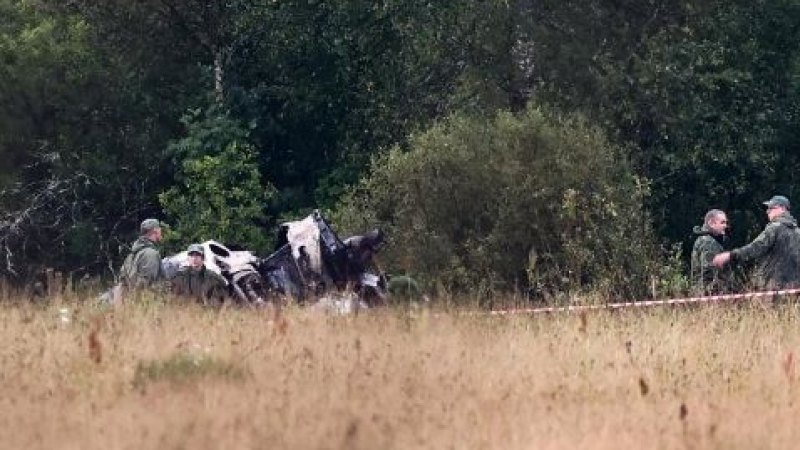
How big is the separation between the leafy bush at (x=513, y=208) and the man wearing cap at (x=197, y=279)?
12.2 ft

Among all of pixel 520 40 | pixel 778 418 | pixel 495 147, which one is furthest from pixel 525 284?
pixel 778 418

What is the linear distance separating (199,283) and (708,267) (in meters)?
5.29

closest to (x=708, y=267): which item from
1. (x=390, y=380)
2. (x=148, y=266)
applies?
(x=148, y=266)

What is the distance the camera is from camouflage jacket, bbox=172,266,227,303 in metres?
15.5

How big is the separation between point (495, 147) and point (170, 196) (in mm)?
7506

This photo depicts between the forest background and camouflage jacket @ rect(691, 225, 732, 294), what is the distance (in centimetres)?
574

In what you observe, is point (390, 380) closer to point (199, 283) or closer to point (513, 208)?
point (199, 283)

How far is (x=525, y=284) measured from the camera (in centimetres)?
1920

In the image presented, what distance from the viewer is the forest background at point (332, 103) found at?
24.4 metres

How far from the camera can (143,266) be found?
15.6 m

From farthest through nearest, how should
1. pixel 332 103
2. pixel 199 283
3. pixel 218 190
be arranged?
pixel 332 103, pixel 218 190, pixel 199 283

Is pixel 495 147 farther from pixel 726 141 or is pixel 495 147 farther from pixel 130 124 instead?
pixel 130 124

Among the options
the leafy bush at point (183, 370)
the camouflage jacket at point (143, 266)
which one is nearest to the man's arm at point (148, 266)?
the camouflage jacket at point (143, 266)

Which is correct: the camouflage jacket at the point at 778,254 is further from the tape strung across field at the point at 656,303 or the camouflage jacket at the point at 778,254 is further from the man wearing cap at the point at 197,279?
the man wearing cap at the point at 197,279
